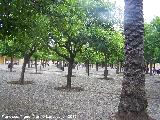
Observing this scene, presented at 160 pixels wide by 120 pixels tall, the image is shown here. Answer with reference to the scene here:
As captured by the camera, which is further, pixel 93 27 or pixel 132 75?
pixel 93 27

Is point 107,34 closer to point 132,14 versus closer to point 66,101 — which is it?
point 66,101

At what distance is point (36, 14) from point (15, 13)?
6.37 feet

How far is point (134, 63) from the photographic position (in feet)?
44.5

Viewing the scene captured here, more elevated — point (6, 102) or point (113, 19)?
point (113, 19)

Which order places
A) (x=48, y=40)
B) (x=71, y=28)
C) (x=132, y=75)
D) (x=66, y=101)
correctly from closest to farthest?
1. (x=132, y=75)
2. (x=66, y=101)
3. (x=71, y=28)
4. (x=48, y=40)

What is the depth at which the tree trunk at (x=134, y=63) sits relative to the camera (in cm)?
1355

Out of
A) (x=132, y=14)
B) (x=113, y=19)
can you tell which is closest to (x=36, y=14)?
(x=132, y=14)

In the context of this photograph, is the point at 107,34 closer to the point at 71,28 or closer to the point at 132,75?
the point at 71,28

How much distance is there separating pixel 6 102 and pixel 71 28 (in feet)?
30.0

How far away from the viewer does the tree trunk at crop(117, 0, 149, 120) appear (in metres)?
13.5

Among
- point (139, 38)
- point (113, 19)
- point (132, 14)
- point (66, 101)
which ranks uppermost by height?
point (113, 19)

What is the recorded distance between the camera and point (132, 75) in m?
13.6

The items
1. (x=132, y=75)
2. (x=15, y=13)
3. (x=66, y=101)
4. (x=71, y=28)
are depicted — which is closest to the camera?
(x=132, y=75)

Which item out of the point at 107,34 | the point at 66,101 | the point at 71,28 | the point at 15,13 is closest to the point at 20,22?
the point at 15,13
